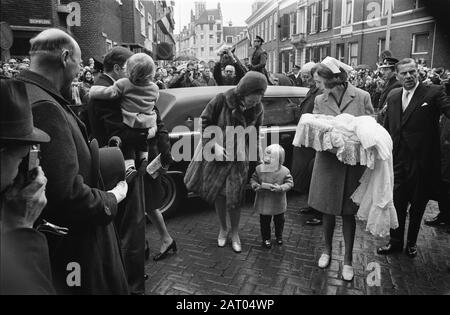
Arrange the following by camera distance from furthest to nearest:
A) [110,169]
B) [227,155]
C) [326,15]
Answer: [326,15] < [227,155] < [110,169]

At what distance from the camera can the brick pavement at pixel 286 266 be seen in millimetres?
3502

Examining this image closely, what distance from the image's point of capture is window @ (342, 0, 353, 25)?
27234 millimetres

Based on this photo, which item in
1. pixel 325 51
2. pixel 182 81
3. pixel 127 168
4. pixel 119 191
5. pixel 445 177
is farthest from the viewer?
pixel 325 51

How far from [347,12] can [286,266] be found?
27987 mm

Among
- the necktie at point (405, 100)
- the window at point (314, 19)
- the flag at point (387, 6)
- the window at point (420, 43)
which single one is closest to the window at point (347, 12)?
the window at point (314, 19)

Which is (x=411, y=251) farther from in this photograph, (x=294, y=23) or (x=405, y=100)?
(x=294, y=23)

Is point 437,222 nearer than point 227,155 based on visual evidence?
No

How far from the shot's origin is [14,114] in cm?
128

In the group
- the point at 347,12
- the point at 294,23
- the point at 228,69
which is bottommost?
the point at 228,69

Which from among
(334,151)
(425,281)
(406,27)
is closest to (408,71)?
(334,151)

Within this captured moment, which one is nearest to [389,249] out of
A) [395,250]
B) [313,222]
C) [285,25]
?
[395,250]

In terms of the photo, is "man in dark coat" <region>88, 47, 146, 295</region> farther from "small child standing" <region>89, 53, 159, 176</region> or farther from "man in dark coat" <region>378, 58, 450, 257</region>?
"man in dark coat" <region>378, 58, 450, 257</region>
